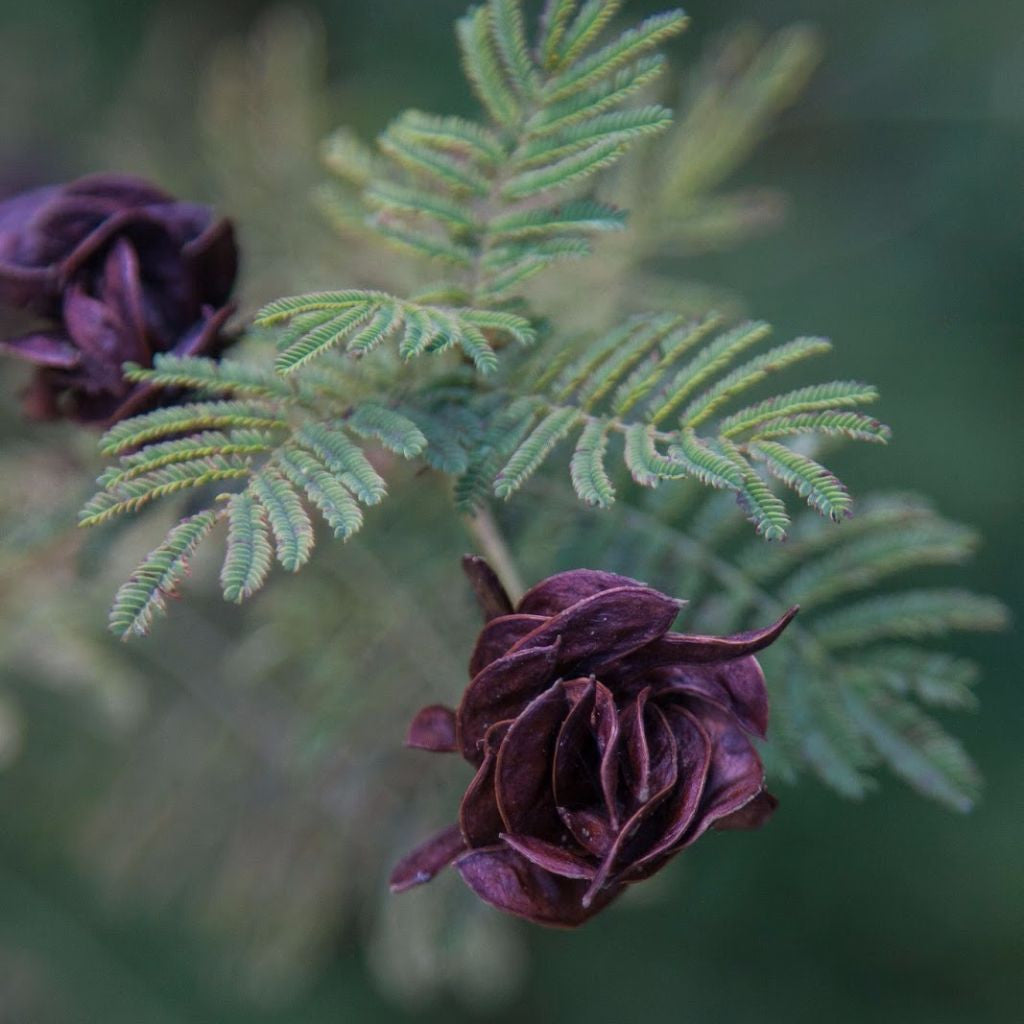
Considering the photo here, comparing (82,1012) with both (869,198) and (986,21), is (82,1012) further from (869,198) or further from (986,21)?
(986,21)

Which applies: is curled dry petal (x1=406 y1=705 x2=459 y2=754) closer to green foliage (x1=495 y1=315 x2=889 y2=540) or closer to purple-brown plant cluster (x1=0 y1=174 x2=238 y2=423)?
green foliage (x1=495 y1=315 x2=889 y2=540)

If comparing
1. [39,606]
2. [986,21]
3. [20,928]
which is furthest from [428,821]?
[986,21]

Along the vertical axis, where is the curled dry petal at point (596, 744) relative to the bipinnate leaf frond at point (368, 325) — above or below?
below

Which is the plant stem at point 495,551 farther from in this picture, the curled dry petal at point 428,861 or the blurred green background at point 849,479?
the blurred green background at point 849,479

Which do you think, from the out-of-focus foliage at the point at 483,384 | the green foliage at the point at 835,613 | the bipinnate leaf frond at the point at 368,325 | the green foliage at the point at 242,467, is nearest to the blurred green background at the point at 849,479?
the green foliage at the point at 835,613

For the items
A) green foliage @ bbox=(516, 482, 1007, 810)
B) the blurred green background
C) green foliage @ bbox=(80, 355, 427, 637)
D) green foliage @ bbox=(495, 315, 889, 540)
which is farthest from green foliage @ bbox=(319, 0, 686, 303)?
the blurred green background

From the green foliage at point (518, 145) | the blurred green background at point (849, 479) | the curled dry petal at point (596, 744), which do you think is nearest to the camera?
the curled dry petal at point (596, 744)

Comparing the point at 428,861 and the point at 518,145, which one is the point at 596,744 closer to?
the point at 428,861

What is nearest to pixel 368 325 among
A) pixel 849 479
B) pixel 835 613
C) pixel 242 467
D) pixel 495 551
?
pixel 242 467
